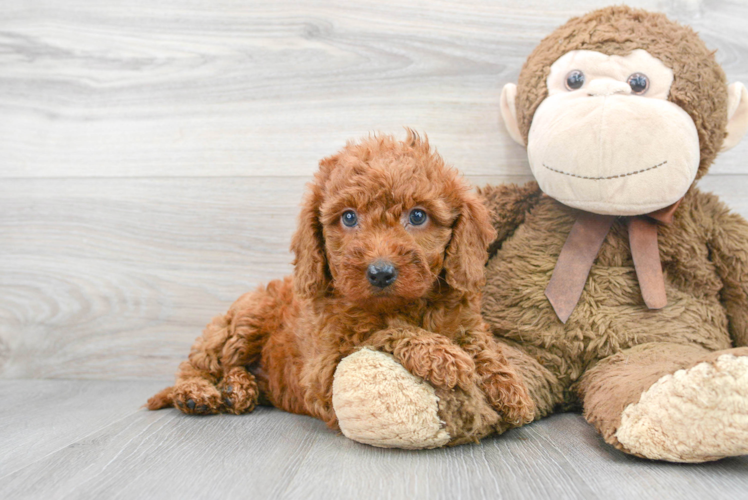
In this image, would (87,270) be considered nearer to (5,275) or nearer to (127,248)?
(127,248)

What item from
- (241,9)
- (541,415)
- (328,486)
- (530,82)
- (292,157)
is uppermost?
(241,9)

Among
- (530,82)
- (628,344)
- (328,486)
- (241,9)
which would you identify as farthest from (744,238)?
(241,9)

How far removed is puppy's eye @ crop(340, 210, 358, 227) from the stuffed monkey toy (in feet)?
1.80

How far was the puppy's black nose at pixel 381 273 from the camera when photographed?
1048 millimetres

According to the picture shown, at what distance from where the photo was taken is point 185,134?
1890 millimetres

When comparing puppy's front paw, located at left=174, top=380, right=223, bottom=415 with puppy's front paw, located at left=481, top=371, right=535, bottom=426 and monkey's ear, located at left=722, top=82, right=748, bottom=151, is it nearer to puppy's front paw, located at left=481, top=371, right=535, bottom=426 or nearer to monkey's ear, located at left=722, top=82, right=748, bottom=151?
puppy's front paw, located at left=481, top=371, right=535, bottom=426

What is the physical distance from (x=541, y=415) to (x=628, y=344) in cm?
27

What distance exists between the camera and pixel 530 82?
4.99 feet

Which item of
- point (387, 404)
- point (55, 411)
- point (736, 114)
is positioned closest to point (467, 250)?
point (387, 404)

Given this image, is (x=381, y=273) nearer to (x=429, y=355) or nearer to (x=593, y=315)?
(x=429, y=355)

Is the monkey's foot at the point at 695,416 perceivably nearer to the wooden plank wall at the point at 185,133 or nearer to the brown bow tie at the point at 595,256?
the brown bow tie at the point at 595,256

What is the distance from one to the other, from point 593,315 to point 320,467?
2.56 feet

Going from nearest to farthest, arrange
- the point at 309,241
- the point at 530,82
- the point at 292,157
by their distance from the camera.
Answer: the point at 309,241 < the point at 530,82 < the point at 292,157

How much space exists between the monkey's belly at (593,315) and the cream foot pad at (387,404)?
0.46 m
